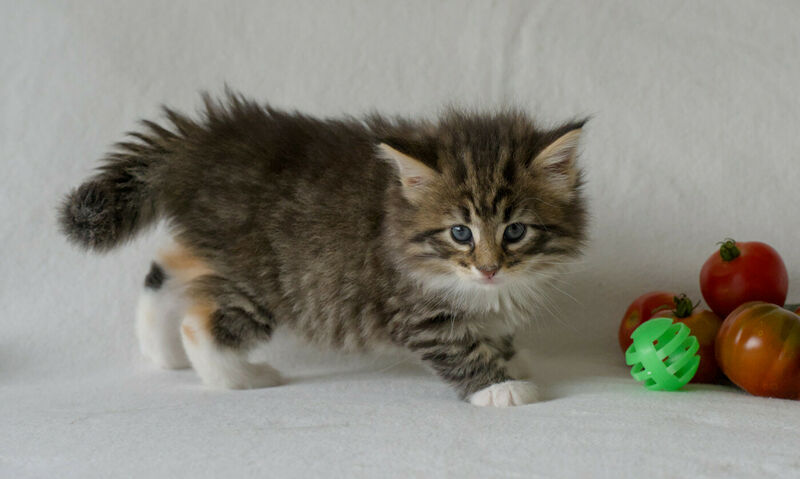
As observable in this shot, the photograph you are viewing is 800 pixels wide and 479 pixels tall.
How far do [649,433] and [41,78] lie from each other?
2.56 meters

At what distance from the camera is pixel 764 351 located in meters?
2.26

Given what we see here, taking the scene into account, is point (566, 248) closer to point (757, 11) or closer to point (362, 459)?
point (362, 459)

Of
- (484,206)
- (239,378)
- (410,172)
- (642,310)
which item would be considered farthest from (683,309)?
(239,378)

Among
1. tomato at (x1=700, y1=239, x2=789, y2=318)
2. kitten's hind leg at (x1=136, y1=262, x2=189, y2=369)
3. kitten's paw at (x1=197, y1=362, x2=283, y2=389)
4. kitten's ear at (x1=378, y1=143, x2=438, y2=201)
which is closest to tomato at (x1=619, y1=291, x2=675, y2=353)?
tomato at (x1=700, y1=239, x2=789, y2=318)

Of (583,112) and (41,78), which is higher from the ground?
(41,78)

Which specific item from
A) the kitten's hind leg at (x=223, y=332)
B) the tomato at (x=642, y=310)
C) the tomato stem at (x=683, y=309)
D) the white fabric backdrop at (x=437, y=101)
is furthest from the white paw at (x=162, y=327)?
the tomato stem at (x=683, y=309)

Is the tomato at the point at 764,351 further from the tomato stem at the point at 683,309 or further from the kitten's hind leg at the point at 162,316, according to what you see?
the kitten's hind leg at the point at 162,316

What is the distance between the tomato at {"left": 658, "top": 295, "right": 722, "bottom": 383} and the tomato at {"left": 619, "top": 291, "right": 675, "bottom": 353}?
0.48ft

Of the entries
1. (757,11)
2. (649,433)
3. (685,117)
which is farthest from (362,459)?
(757,11)

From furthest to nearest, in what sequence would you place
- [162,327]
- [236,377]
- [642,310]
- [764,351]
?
[162,327]
[642,310]
[236,377]
[764,351]

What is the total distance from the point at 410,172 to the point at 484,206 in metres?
0.24

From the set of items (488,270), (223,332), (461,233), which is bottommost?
(223,332)

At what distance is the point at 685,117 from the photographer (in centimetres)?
328

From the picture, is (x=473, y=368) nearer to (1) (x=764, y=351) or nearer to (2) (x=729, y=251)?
(1) (x=764, y=351)
